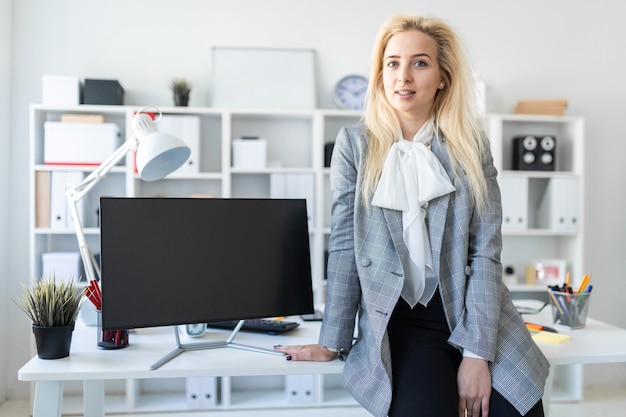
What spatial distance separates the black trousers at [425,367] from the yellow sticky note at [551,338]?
0.97 ft

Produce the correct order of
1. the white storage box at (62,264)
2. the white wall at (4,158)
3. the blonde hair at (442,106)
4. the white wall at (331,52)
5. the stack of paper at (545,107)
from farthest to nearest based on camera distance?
the stack of paper at (545,107) → the white wall at (331,52) → the white wall at (4,158) → the white storage box at (62,264) → the blonde hair at (442,106)

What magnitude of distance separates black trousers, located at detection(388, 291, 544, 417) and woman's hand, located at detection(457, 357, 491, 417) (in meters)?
0.02

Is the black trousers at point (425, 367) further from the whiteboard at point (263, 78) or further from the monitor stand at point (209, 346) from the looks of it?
the whiteboard at point (263, 78)

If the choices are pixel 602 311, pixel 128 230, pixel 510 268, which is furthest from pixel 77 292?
pixel 602 311

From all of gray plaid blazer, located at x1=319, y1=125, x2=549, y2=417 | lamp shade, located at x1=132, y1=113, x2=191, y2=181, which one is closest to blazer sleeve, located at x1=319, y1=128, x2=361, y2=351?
gray plaid blazer, located at x1=319, y1=125, x2=549, y2=417

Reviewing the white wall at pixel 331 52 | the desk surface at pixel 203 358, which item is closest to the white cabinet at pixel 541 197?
the white wall at pixel 331 52

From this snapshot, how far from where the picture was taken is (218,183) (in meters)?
3.40

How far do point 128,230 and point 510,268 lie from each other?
270cm

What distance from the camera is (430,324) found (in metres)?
1.47

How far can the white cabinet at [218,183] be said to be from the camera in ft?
10.0

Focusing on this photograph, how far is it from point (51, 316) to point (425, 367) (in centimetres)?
95

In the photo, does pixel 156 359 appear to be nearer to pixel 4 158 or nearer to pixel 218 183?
pixel 218 183

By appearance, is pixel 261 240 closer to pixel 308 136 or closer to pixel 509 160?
pixel 308 136

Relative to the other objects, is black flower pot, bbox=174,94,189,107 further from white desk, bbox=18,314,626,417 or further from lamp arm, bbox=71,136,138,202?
white desk, bbox=18,314,626,417
